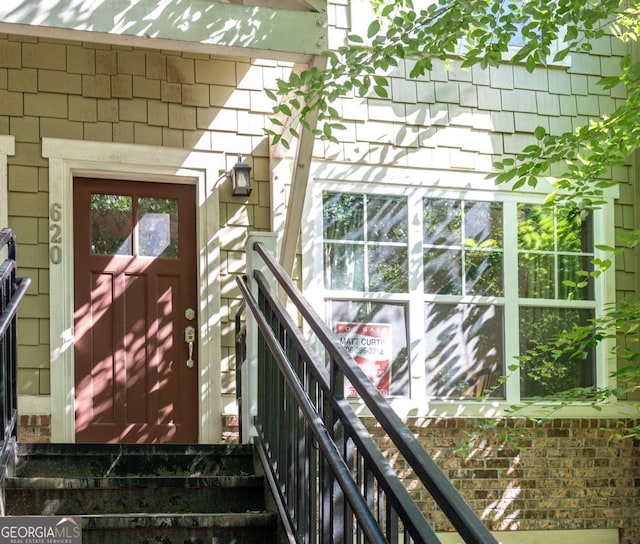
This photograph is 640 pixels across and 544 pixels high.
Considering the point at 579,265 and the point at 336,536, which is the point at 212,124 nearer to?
the point at 579,265

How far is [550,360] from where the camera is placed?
25.0 feet

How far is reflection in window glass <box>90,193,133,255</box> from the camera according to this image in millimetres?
6629

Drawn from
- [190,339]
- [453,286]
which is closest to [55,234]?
[190,339]

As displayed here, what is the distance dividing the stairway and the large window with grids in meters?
2.55

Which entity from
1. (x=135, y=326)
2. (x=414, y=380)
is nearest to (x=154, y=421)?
(x=135, y=326)

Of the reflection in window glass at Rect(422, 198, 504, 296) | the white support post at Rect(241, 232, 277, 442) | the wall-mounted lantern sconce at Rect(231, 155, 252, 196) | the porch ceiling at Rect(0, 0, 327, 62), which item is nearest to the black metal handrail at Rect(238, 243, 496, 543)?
the white support post at Rect(241, 232, 277, 442)

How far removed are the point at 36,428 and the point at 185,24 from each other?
8.56 feet

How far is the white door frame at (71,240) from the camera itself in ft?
20.7

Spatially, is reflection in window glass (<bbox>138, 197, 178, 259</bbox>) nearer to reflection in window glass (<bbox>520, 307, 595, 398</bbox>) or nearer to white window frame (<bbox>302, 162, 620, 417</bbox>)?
white window frame (<bbox>302, 162, 620, 417</bbox>)

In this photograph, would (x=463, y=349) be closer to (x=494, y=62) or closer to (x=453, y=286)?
(x=453, y=286)

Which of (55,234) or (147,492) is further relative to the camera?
(55,234)

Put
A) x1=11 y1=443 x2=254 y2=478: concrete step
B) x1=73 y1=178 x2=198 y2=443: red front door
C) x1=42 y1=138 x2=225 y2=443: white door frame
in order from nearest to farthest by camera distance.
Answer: x1=11 y1=443 x2=254 y2=478: concrete step → x1=42 y1=138 x2=225 y2=443: white door frame → x1=73 y1=178 x2=198 y2=443: red front door

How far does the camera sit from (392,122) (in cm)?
730

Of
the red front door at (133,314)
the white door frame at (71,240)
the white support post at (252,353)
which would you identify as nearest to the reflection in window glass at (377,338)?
the white door frame at (71,240)
